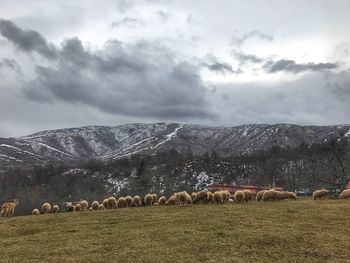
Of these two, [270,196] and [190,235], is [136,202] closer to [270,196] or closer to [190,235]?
[270,196]

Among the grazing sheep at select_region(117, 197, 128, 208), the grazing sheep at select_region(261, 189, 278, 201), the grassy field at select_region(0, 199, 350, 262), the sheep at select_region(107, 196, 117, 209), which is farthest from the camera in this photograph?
the sheep at select_region(107, 196, 117, 209)

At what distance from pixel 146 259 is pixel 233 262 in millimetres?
4406

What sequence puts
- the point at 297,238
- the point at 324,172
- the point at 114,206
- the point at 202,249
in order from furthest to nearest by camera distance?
the point at 324,172, the point at 114,206, the point at 297,238, the point at 202,249

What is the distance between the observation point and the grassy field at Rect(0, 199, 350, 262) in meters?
24.5

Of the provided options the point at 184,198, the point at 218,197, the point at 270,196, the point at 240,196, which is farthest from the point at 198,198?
the point at 270,196

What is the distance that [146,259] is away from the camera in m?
23.8

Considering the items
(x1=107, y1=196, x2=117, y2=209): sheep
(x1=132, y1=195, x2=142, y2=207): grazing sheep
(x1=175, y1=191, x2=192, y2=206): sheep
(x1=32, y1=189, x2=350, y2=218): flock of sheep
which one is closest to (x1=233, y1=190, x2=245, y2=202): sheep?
(x1=32, y1=189, x2=350, y2=218): flock of sheep

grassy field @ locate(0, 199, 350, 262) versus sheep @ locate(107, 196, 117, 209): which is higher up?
sheep @ locate(107, 196, 117, 209)

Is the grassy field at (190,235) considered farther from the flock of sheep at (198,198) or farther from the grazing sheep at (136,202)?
the grazing sheep at (136,202)

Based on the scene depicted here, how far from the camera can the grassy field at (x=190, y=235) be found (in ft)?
80.3

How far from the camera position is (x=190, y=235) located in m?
28.4

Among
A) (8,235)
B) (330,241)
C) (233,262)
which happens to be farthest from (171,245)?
(8,235)

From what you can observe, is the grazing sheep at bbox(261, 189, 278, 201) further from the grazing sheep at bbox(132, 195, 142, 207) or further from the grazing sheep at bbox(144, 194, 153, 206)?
the grazing sheep at bbox(132, 195, 142, 207)

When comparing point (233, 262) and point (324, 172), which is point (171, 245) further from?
point (324, 172)
